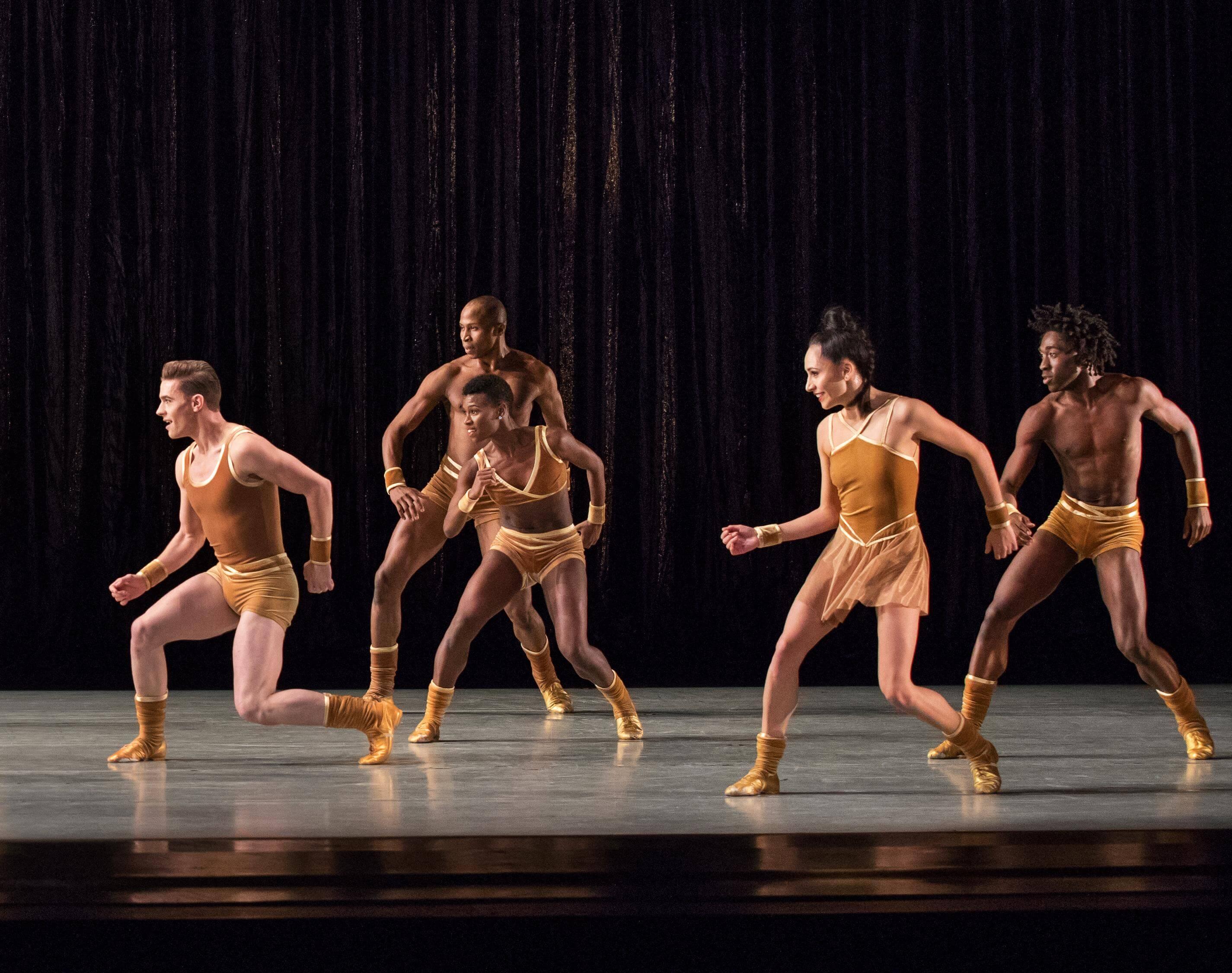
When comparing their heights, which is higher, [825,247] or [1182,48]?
[1182,48]

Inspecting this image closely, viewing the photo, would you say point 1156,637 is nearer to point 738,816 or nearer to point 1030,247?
point 1030,247

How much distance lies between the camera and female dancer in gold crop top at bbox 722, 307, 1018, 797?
13.4 ft

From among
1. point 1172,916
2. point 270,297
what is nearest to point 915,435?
point 1172,916

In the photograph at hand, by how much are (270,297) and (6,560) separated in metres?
1.79

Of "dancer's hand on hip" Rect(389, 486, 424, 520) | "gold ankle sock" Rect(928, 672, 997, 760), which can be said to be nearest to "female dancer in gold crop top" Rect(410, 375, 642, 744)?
"dancer's hand on hip" Rect(389, 486, 424, 520)

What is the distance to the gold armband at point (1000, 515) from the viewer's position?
4.21m

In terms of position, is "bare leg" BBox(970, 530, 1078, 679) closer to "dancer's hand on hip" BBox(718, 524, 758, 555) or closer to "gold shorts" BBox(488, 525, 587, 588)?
"dancer's hand on hip" BBox(718, 524, 758, 555)

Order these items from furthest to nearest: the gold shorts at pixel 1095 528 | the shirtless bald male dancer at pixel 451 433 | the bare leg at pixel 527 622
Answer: the bare leg at pixel 527 622 < the shirtless bald male dancer at pixel 451 433 < the gold shorts at pixel 1095 528

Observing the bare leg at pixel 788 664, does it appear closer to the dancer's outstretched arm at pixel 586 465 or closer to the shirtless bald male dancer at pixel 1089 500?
the shirtless bald male dancer at pixel 1089 500

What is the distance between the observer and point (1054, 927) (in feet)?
9.93

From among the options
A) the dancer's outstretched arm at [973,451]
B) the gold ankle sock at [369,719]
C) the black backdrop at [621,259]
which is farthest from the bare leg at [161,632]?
the black backdrop at [621,259]

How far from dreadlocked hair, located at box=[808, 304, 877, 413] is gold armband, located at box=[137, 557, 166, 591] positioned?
2131 mm

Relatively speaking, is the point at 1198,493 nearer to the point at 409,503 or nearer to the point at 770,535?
the point at 770,535

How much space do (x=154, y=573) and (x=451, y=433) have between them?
56.0 inches
